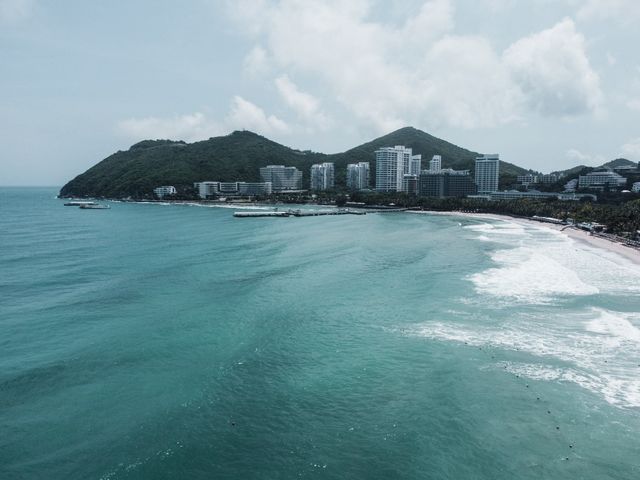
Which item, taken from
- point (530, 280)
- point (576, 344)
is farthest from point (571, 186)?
point (576, 344)

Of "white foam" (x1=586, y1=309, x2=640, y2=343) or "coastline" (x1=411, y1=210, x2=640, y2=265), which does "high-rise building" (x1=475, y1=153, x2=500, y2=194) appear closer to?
"coastline" (x1=411, y1=210, x2=640, y2=265)

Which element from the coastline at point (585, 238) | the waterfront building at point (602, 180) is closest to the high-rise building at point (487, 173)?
the waterfront building at point (602, 180)

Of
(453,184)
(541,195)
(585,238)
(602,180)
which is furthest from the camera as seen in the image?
(453,184)

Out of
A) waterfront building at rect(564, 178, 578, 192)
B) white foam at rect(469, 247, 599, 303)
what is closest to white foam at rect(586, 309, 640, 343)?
white foam at rect(469, 247, 599, 303)

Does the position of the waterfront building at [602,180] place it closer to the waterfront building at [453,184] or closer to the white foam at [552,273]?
the waterfront building at [453,184]

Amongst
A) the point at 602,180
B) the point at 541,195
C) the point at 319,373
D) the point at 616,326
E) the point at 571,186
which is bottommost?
the point at 319,373

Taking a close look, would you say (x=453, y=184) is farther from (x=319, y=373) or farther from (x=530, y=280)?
(x=319, y=373)

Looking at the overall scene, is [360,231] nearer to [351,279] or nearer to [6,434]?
[351,279]
